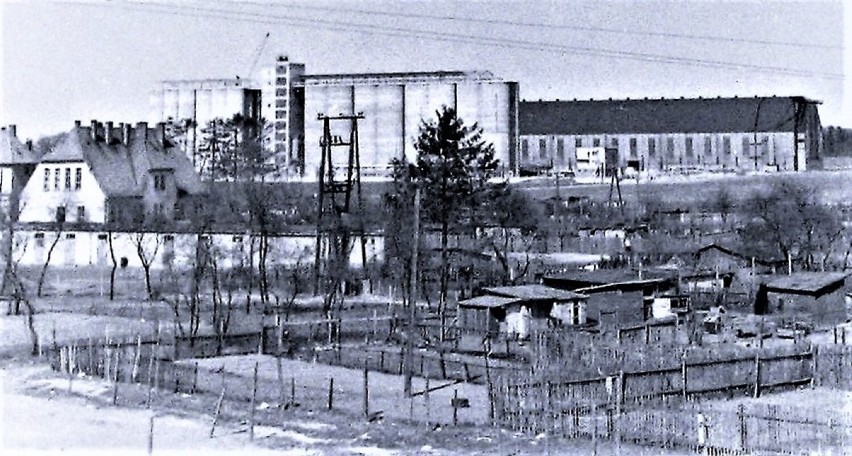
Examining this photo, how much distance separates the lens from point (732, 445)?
1891 cm

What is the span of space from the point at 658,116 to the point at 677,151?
136 inches

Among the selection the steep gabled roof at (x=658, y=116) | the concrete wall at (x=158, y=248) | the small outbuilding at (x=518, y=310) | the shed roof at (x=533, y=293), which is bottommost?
the small outbuilding at (x=518, y=310)

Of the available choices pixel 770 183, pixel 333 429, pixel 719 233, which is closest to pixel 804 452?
pixel 333 429

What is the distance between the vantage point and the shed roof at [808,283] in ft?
127

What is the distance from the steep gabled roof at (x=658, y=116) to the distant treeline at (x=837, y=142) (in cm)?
3709

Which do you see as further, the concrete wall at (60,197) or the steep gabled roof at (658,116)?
the steep gabled roof at (658,116)

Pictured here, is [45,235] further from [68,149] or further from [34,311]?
[34,311]

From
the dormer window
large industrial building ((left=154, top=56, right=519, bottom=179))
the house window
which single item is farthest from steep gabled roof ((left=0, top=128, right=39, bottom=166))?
the house window

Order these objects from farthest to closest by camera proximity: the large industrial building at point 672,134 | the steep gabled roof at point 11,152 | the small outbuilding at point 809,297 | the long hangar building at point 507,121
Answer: the large industrial building at point 672,134
the long hangar building at point 507,121
the steep gabled roof at point 11,152
the small outbuilding at point 809,297

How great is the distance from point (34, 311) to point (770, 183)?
4880 cm

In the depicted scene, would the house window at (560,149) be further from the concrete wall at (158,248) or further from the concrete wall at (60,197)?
the concrete wall at (158,248)

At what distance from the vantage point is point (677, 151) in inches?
3595

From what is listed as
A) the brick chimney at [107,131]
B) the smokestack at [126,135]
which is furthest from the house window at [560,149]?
the brick chimney at [107,131]

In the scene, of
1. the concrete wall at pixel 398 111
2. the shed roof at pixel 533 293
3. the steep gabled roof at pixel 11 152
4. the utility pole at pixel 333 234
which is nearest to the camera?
the shed roof at pixel 533 293
